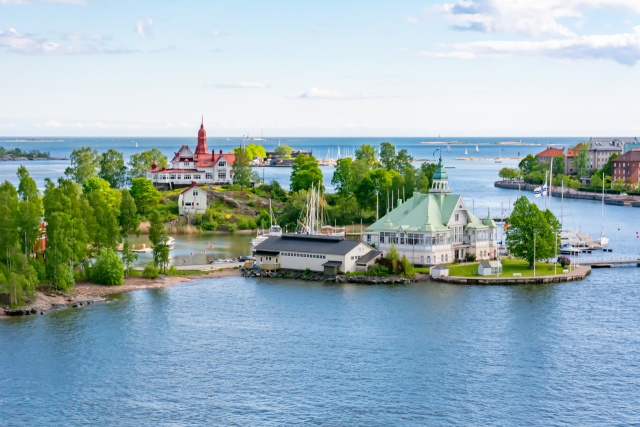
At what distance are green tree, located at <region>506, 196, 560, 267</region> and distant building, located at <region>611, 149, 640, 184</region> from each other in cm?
10384

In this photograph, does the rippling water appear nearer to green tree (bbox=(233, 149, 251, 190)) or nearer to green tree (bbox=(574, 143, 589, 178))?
green tree (bbox=(233, 149, 251, 190))

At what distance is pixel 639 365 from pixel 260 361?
23189mm

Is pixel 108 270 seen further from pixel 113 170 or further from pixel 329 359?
pixel 113 170

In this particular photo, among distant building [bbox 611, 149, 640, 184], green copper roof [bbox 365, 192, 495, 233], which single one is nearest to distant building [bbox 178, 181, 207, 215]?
green copper roof [bbox 365, 192, 495, 233]

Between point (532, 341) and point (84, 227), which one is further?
point (84, 227)

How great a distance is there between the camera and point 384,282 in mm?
69875

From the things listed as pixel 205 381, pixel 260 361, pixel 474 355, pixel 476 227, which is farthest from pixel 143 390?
pixel 476 227

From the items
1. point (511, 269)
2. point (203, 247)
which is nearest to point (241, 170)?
point (203, 247)

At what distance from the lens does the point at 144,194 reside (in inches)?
4665

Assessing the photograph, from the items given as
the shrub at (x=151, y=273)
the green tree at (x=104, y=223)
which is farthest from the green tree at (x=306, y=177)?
the shrub at (x=151, y=273)

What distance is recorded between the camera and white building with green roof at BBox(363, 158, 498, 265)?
7556 centimetres

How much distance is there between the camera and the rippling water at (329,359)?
129ft

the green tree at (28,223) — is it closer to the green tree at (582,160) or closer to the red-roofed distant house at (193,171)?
the red-roofed distant house at (193,171)

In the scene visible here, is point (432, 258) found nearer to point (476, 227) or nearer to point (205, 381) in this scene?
point (476, 227)
